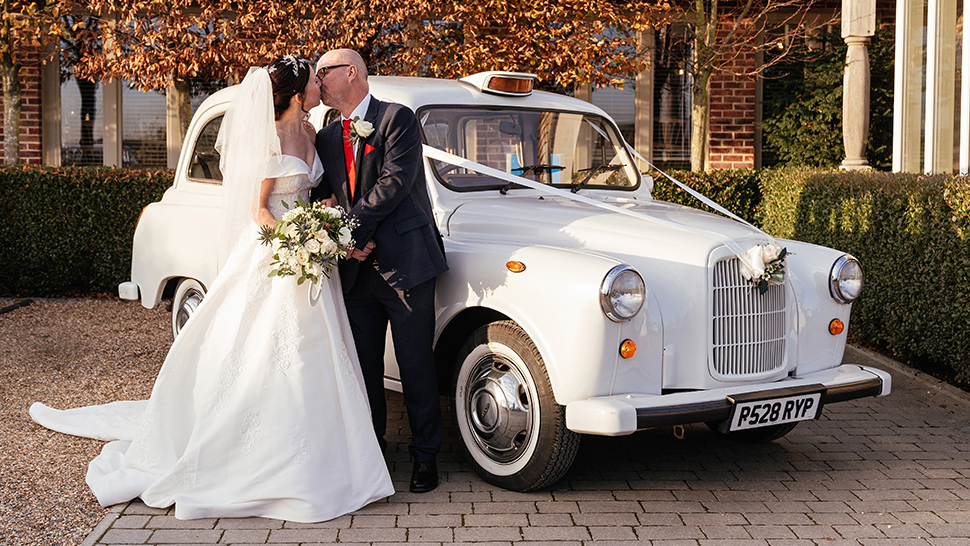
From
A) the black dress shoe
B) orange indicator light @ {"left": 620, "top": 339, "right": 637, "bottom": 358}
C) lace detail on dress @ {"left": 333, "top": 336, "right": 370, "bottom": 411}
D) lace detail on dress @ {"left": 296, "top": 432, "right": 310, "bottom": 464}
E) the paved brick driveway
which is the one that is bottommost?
the paved brick driveway

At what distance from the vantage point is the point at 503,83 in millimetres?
5410

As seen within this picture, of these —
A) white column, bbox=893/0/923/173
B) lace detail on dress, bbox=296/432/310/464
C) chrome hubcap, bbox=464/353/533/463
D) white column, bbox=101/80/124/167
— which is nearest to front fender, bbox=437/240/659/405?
chrome hubcap, bbox=464/353/533/463

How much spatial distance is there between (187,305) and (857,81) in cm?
756

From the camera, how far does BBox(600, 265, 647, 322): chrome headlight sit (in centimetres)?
375

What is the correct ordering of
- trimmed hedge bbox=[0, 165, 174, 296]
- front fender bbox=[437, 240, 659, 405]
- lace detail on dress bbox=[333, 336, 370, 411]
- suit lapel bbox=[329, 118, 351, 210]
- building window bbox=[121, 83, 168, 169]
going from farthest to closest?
1. building window bbox=[121, 83, 168, 169]
2. trimmed hedge bbox=[0, 165, 174, 296]
3. suit lapel bbox=[329, 118, 351, 210]
4. lace detail on dress bbox=[333, 336, 370, 411]
5. front fender bbox=[437, 240, 659, 405]

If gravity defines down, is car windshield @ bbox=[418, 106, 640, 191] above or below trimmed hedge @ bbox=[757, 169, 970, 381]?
above

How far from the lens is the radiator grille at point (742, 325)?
414cm

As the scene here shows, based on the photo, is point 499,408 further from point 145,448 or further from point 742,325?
point 145,448

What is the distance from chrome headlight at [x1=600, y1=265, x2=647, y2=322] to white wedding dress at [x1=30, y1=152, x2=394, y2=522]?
48.2 inches

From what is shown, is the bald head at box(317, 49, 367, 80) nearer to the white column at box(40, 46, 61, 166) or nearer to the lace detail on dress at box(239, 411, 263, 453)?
the lace detail on dress at box(239, 411, 263, 453)

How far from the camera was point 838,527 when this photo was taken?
3893mm

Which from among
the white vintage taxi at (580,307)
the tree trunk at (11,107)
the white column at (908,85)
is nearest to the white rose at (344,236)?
the white vintage taxi at (580,307)

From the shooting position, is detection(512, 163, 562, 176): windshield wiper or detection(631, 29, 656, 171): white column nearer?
detection(512, 163, 562, 176): windshield wiper

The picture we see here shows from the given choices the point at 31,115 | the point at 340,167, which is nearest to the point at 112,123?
the point at 31,115
